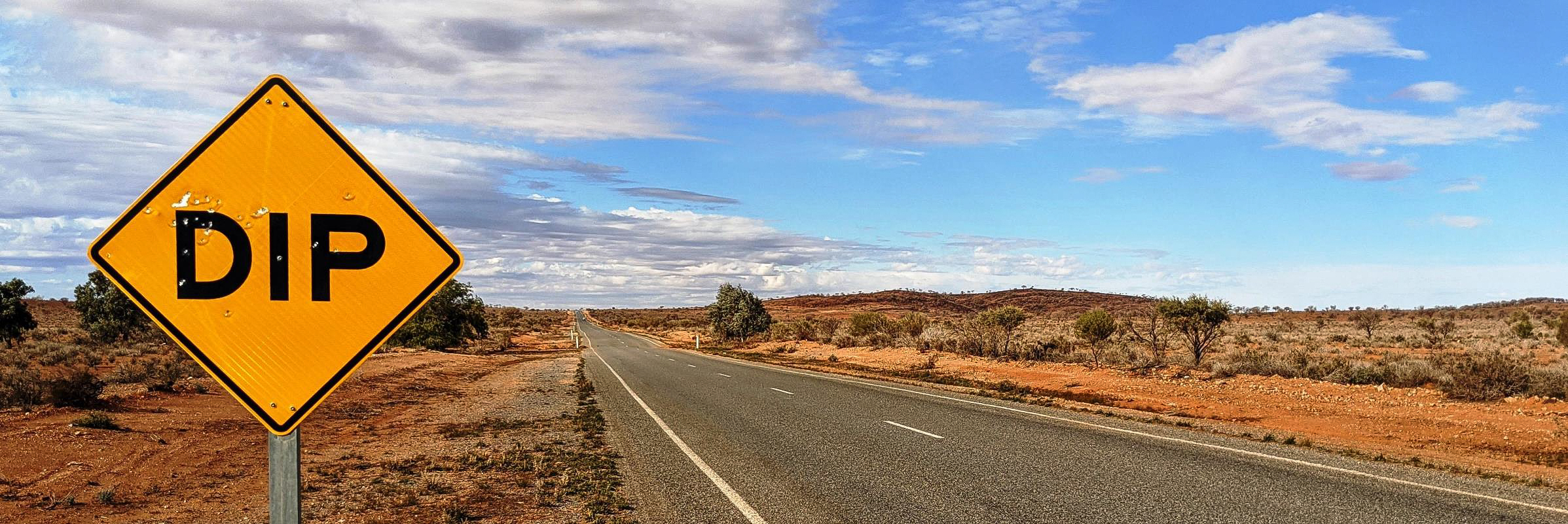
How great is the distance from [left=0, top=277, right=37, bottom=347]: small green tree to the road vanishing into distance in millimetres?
33390

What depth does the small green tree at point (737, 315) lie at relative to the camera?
220ft

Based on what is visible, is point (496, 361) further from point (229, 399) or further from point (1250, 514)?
point (1250, 514)

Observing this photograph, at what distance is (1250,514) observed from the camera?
8203 millimetres

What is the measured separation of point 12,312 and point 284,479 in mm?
45037

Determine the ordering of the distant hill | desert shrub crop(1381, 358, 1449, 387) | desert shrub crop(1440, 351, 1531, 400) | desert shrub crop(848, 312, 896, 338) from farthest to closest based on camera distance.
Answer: the distant hill → desert shrub crop(848, 312, 896, 338) → desert shrub crop(1381, 358, 1449, 387) → desert shrub crop(1440, 351, 1531, 400)

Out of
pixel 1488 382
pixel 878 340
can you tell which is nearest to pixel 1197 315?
pixel 1488 382

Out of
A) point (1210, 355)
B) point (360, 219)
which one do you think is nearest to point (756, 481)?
point (360, 219)

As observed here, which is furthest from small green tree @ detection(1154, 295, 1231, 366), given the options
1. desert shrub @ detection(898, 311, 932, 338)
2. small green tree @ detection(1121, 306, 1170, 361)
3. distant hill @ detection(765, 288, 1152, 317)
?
distant hill @ detection(765, 288, 1152, 317)

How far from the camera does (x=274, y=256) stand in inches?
117

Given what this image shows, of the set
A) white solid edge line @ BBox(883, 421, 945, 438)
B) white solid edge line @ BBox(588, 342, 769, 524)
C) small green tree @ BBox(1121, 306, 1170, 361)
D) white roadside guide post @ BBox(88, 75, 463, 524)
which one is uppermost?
white roadside guide post @ BBox(88, 75, 463, 524)

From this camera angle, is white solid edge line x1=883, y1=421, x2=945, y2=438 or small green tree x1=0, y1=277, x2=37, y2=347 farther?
small green tree x1=0, y1=277, x2=37, y2=347

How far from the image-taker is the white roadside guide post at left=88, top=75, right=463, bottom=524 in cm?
289

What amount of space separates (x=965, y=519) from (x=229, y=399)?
1726 centimetres

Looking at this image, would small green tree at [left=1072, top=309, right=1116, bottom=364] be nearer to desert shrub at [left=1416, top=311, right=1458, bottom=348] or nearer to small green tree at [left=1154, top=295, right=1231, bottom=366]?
small green tree at [left=1154, top=295, right=1231, bottom=366]
